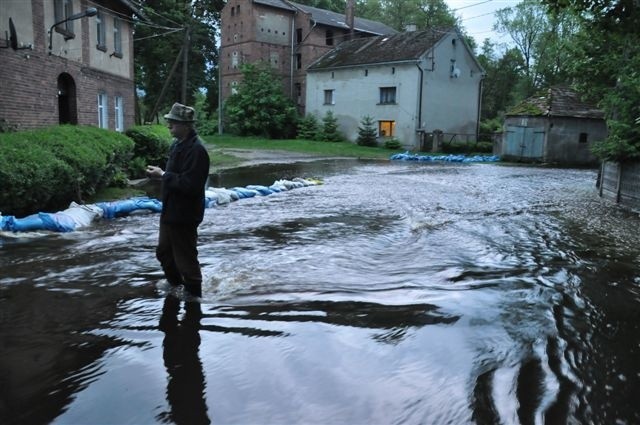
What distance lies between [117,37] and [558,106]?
25.4 m

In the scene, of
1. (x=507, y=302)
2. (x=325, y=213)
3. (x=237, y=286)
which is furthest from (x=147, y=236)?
(x=507, y=302)

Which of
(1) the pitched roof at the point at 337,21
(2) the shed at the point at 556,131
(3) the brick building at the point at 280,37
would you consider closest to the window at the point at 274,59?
(3) the brick building at the point at 280,37

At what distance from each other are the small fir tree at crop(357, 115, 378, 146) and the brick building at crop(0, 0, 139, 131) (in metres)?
21.4

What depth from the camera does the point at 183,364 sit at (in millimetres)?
4262

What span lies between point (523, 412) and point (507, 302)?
247cm

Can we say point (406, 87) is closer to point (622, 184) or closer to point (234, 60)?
point (234, 60)

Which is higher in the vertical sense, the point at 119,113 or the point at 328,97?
the point at 328,97

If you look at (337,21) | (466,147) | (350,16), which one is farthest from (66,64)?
(337,21)

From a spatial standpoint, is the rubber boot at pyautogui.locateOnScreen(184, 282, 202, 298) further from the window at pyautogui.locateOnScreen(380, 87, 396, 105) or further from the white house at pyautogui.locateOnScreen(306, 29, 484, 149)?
the window at pyautogui.locateOnScreen(380, 87, 396, 105)

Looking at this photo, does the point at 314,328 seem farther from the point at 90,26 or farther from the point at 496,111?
the point at 496,111

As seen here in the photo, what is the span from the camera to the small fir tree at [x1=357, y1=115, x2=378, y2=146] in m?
41.4

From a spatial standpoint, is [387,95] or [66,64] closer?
[66,64]

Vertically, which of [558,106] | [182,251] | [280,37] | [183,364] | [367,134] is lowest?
[183,364]

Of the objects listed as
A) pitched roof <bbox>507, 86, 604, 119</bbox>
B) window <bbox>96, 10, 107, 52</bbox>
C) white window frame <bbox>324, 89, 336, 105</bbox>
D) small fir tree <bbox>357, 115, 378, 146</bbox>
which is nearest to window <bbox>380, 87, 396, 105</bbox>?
small fir tree <bbox>357, 115, 378, 146</bbox>
